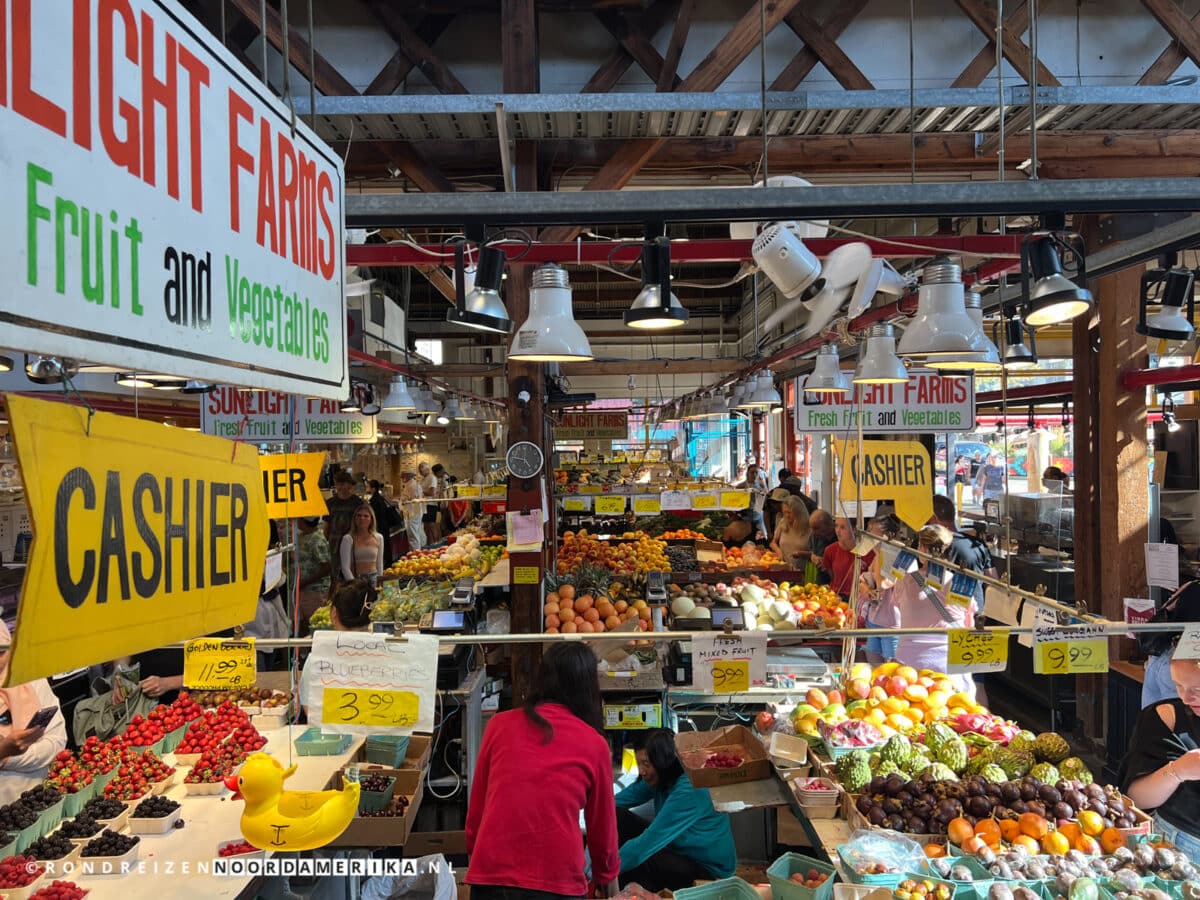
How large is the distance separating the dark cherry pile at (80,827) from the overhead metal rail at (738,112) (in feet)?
10.5

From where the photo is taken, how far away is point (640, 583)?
273 inches

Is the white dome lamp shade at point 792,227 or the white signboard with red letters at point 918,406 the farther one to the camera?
the white signboard with red letters at point 918,406

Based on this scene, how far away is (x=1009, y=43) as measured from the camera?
13.2ft

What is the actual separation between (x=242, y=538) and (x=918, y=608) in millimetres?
5305

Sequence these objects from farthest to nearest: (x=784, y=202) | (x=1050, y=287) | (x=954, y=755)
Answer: (x=954, y=755) → (x=1050, y=287) → (x=784, y=202)

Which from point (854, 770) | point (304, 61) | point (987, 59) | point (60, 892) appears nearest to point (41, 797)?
point (60, 892)

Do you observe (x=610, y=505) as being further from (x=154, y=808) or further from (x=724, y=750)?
(x=154, y=808)

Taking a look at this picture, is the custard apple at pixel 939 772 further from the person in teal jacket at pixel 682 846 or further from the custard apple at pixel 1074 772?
the person in teal jacket at pixel 682 846

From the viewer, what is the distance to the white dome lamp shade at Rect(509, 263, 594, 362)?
303 cm

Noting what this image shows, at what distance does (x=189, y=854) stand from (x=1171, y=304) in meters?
5.25

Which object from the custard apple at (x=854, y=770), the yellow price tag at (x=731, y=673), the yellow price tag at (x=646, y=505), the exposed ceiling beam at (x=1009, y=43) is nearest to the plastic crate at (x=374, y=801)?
the yellow price tag at (x=731, y=673)

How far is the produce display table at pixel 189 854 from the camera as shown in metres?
3.00

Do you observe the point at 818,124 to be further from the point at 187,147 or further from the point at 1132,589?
the point at 1132,589

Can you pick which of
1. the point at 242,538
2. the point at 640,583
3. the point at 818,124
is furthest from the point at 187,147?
the point at 640,583
